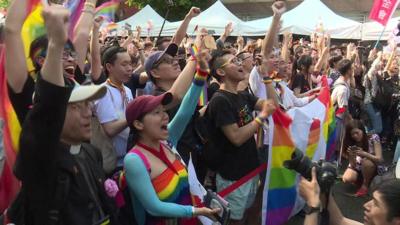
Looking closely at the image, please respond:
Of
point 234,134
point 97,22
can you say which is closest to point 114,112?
point 234,134

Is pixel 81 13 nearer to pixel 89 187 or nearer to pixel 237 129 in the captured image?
pixel 237 129

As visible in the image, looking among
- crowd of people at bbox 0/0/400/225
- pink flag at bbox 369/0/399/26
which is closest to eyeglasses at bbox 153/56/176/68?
crowd of people at bbox 0/0/400/225

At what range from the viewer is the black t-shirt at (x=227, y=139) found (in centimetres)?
339

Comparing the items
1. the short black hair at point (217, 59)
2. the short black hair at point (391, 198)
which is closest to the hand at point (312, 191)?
the short black hair at point (391, 198)

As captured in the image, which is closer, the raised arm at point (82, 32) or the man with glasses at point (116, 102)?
the raised arm at point (82, 32)

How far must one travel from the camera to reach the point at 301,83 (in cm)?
682

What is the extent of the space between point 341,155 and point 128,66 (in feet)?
11.9

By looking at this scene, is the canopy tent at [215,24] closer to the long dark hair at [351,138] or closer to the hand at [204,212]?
the long dark hair at [351,138]

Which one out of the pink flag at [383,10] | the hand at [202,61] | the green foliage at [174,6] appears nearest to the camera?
the hand at [202,61]

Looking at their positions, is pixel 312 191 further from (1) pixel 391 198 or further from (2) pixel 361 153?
(2) pixel 361 153

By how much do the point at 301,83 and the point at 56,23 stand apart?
5.68 m

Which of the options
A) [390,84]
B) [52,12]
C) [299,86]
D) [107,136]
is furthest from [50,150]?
[390,84]

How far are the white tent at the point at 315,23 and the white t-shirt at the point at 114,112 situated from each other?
13.3 metres

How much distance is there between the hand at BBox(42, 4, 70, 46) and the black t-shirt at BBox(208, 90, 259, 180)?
1.95 m
